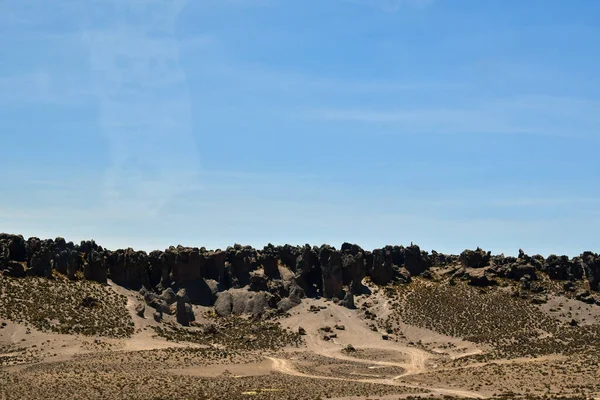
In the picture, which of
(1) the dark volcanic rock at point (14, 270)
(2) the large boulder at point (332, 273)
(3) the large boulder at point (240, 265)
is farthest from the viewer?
(3) the large boulder at point (240, 265)

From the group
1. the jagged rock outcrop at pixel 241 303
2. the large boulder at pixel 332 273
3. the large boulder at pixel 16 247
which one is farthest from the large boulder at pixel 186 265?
the large boulder at pixel 16 247

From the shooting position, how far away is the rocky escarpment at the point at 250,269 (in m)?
111

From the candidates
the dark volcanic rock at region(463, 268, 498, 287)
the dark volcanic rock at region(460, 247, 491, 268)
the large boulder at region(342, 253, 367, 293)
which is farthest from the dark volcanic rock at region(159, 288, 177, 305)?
the dark volcanic rock at region(460, 247, 491, 268)

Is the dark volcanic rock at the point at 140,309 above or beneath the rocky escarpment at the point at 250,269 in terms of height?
beneath

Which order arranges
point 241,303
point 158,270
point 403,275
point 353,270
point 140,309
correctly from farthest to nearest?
point 403,275, point 353,270, point 158,270, point 241,303, point 140,309

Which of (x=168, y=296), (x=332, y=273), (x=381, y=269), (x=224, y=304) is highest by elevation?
(x=381, y=269)

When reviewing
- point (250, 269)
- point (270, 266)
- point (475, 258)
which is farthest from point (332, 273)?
point (475, 258)

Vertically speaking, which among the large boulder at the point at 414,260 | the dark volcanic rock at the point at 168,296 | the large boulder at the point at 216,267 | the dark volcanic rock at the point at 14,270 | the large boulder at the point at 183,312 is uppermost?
the large boulder at the point at 414,260

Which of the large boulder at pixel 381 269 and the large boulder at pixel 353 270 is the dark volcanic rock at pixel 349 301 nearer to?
the large boulder at pixel 353 270

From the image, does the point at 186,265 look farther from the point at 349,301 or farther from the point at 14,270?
the point at 349,301

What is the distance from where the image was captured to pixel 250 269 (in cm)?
12719

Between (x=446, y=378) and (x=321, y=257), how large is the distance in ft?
155

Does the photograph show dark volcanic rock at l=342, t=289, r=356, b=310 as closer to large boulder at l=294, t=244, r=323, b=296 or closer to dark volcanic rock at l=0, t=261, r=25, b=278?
large boulder at l=294, t=244, r=323, b=296

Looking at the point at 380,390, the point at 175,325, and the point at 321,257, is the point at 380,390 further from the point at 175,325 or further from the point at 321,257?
the point at 321,257
